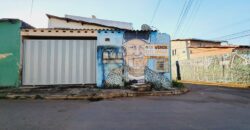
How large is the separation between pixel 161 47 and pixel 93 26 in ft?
30.0

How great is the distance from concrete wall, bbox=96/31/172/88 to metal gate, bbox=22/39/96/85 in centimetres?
73

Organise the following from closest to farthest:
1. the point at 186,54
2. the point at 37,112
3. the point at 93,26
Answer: the point at 37,112, the point at 93,26, the point at 186,54

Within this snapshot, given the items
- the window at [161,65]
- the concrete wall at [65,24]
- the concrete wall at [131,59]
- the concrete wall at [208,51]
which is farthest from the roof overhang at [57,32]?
the concrete wall at [208,51]

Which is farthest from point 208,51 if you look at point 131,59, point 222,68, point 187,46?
point 131,59

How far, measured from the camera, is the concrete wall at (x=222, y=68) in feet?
58.1

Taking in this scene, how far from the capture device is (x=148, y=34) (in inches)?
512

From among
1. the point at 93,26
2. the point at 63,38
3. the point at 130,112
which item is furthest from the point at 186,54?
the point at 130,112

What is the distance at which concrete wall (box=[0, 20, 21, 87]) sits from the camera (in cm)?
1231

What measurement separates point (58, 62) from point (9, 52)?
2516 mm

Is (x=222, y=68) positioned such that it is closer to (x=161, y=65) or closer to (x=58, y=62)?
(x=161, y=65)

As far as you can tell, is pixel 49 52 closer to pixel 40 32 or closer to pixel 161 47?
pixel 40 32

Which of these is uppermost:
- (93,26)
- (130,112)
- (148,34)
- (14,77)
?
(93,26)

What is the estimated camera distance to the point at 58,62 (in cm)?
1270

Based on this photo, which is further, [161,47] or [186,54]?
[186,54]
